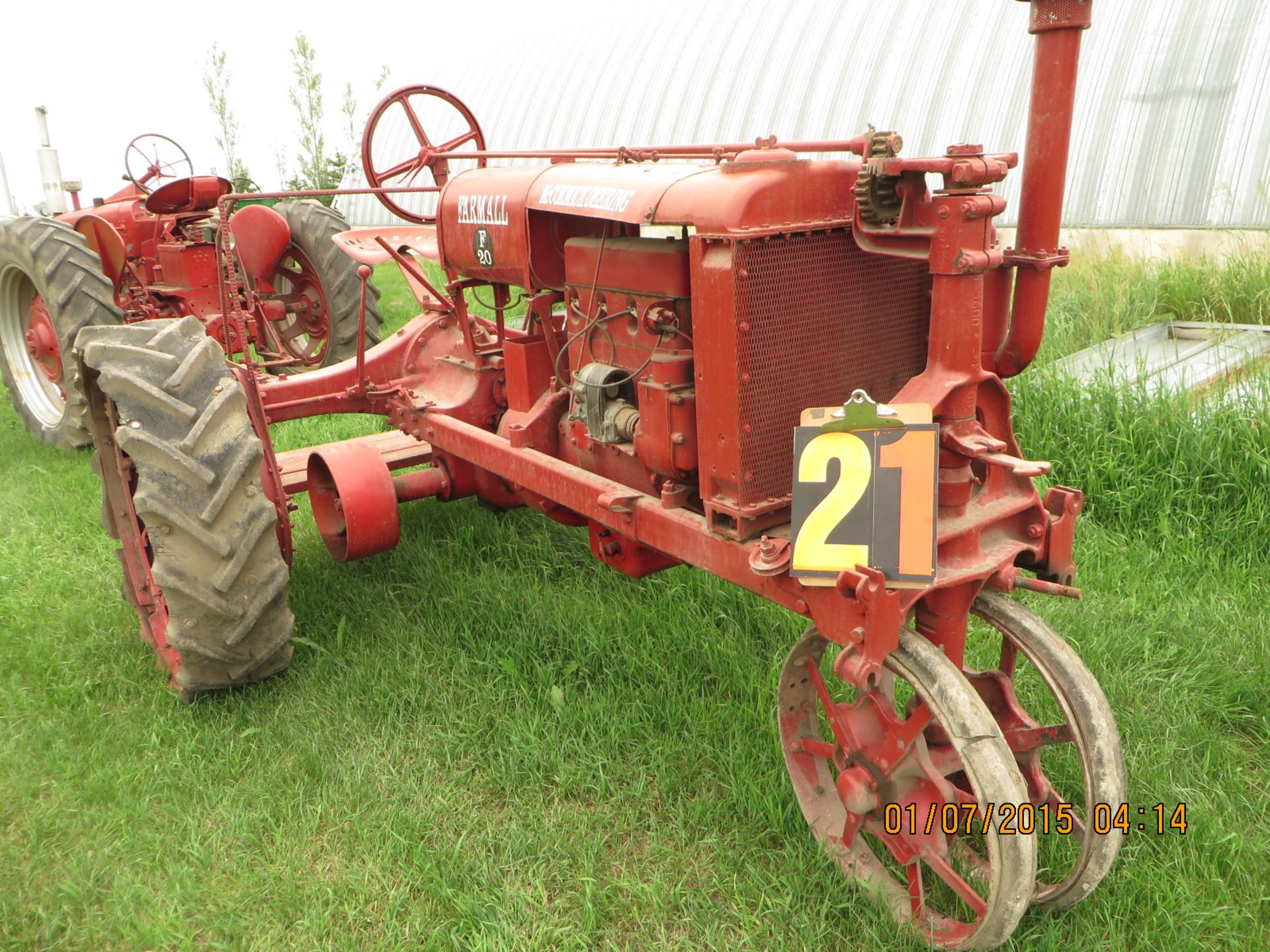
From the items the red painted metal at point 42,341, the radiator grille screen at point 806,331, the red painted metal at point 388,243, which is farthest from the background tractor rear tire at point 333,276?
the radiator grille screen at point 806,331

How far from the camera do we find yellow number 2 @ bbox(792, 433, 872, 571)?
A: 7.19 feet

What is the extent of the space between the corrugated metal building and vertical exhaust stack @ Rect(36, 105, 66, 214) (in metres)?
6.10

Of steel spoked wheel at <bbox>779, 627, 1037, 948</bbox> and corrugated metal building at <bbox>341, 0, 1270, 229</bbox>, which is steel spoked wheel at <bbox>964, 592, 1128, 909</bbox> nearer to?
steel spoked wheel at <bbox>779, 627, 1037, 948</bbox>

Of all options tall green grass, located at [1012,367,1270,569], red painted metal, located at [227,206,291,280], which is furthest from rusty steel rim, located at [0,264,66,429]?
tall green grass, located at [1012,367,1270,569]

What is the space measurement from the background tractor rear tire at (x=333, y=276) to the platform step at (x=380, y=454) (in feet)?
7.70

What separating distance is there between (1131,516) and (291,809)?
336cm

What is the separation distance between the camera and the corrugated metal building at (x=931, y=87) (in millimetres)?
7957

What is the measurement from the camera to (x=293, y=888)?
2.68 metres

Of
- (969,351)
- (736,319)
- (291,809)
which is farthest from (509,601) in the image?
(969,351)

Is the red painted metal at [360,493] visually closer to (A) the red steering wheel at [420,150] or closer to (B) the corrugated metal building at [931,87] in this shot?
(A) the red steering wheel at [420,150]

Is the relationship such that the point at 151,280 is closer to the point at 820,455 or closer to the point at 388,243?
the point at 388,243

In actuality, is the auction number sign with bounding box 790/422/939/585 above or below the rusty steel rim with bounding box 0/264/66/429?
above

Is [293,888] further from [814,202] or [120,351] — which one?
[814,202]

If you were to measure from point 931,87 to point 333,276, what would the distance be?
605cm
